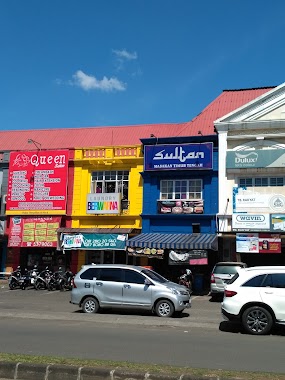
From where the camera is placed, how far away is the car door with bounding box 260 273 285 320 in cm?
1062

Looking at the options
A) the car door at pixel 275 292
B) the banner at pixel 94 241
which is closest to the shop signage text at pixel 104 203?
the banner at pixel 94 241

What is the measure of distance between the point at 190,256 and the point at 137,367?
15309 millimetres

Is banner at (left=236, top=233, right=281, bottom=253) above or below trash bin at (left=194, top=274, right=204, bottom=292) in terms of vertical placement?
above

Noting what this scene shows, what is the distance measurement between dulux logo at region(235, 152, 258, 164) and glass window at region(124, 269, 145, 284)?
1104cm

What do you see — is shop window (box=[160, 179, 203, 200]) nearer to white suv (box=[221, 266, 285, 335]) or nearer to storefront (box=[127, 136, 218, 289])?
storefront (box=[127, 136, 218, 289])

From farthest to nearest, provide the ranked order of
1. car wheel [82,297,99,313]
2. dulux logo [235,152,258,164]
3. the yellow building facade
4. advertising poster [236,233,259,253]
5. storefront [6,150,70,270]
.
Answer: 1. storefront [6,150,70,270]
2. the yellow building facade
3. dulux logo [235,152,258,164]
4. advertising poster [236,233,259,253]
5. car wheel [82,297,99,313]

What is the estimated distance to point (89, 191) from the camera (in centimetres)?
2616

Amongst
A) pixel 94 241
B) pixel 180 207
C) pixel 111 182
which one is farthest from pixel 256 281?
pixel 111 182

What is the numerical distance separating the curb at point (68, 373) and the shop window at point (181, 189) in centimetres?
1852

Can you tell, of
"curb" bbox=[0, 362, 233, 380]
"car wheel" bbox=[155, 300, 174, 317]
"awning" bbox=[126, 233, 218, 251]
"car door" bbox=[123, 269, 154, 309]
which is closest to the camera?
"curb" bbox=[0, 362, 233, 380]

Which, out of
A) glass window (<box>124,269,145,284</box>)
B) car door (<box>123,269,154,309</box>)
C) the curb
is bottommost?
the curb

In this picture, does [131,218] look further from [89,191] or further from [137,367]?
[137,367]

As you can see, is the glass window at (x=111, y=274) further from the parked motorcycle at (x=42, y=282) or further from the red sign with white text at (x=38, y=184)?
the red sign with white text at (x=38, y=184)

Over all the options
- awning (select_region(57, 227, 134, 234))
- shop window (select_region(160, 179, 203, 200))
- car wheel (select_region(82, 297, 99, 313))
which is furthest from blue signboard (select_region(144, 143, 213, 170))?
car wheel (select_region(82, 297, 99, 313))
